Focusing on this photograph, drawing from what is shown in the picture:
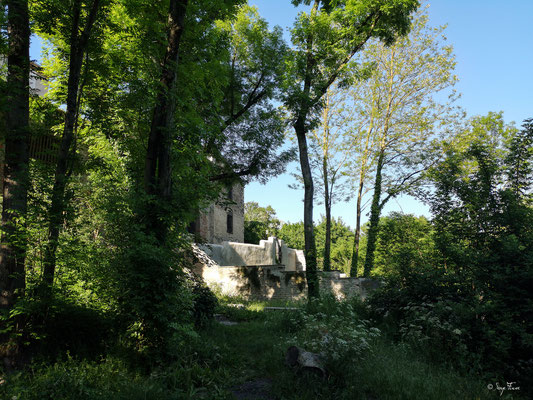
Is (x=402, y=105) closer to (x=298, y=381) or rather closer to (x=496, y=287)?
(x=496, y=287)

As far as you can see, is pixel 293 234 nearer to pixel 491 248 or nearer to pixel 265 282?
pixel 265 282

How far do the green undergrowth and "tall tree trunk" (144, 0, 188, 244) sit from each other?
7.15 ft

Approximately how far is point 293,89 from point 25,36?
8.37 meters

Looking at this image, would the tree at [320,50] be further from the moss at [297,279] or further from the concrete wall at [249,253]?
the concrete wall at [249,253]

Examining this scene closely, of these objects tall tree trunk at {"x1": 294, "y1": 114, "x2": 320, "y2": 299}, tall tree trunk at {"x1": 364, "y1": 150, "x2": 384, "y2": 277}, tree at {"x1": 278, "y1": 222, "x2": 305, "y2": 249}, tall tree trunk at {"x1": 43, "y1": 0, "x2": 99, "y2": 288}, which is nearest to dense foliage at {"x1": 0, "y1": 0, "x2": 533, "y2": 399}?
tall tree trunk at {"x1": 43, "y1": 0, "x2": 99, "y2": 288}

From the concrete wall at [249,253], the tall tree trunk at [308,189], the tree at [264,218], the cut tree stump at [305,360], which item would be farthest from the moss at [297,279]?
the tree at [264,218]

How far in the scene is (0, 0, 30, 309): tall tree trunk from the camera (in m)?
5.08

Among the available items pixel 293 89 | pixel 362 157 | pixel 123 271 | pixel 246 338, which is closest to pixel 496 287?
pixel 246 338

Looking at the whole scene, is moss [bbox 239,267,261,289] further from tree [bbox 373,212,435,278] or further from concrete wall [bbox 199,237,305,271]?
tree [bbox 373,212,435,278]

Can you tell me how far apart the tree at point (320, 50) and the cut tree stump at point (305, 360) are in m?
6.06

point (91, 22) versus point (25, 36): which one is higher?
point (91, 22)

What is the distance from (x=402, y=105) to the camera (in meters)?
19.3

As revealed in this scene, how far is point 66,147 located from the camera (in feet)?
18.8

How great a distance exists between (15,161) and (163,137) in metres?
2.38
